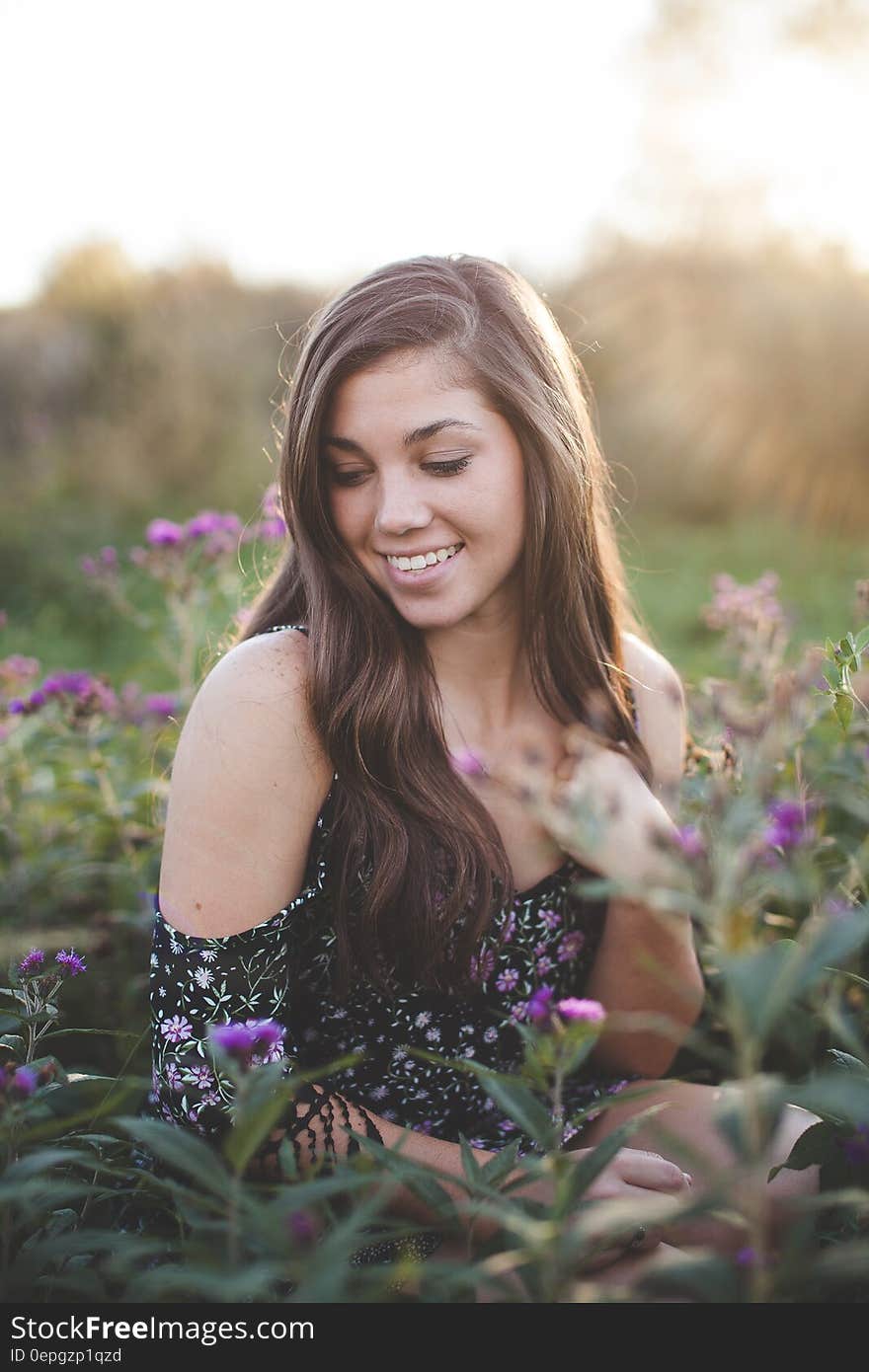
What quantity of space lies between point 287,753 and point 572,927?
0.58 m

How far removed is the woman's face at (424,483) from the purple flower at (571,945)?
0.53 meters

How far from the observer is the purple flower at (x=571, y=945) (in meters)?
1.69

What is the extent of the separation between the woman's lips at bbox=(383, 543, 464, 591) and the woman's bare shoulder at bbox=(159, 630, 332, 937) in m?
0.22

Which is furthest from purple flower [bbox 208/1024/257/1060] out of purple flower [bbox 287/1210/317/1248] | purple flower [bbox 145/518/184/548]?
purple flower [bbox 145/518/184/548]

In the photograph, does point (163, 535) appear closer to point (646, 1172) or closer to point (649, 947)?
point (649, 947)

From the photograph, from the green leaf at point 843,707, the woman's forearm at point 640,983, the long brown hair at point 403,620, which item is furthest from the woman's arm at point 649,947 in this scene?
the green leaf at point 843,707

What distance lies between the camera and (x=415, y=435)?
1.49 metres

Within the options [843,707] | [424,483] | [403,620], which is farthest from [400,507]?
[843,707]

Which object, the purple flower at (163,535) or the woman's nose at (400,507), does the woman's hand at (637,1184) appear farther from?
the purple flower at (163,535)

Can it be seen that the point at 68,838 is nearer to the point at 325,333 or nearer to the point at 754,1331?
the point at 325,333

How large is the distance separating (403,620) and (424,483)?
0.77ft

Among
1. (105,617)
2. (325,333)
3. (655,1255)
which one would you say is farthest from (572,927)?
(105,617)

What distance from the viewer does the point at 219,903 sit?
1375 mm

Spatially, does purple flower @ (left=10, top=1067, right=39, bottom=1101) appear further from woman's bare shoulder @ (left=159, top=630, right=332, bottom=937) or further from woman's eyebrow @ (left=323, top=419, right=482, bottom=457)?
woman's eyebrow @ (left=323, top=419, right=482, bottom=457)
